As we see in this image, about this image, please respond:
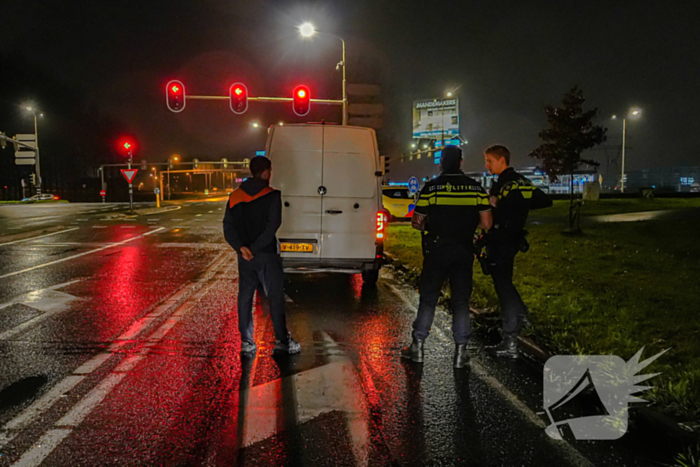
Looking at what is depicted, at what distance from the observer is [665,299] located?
24.3 feet

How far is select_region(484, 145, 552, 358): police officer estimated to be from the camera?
5086mm

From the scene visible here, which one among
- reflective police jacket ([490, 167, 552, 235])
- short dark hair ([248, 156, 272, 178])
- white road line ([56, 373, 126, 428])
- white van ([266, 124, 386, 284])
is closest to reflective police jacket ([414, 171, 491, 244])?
reflective police jacket ([490, 167, 552, 235])

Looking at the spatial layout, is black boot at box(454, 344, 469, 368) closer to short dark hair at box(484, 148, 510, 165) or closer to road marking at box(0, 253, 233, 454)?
short dark hair at box(484, 148, 510, 165)

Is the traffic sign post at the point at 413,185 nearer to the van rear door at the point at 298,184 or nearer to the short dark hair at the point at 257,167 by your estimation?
the van rear door at the point at 298,184

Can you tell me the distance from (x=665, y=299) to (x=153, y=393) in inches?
268

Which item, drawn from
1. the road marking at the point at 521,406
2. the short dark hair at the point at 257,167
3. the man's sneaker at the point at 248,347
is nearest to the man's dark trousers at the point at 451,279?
the road marking at the point at 521,406

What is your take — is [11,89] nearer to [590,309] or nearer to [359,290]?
[359,290]

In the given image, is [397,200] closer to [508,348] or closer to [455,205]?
[508,348]

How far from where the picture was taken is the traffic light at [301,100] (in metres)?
20.4

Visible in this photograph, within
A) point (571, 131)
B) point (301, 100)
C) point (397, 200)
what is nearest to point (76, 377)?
point (301, 100)

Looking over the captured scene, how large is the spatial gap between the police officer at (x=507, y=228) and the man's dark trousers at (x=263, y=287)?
2141 mm

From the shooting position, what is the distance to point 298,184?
25.8 feet

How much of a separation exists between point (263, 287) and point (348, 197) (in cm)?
306

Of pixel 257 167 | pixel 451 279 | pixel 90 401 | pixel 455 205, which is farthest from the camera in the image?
pixel 257 167
